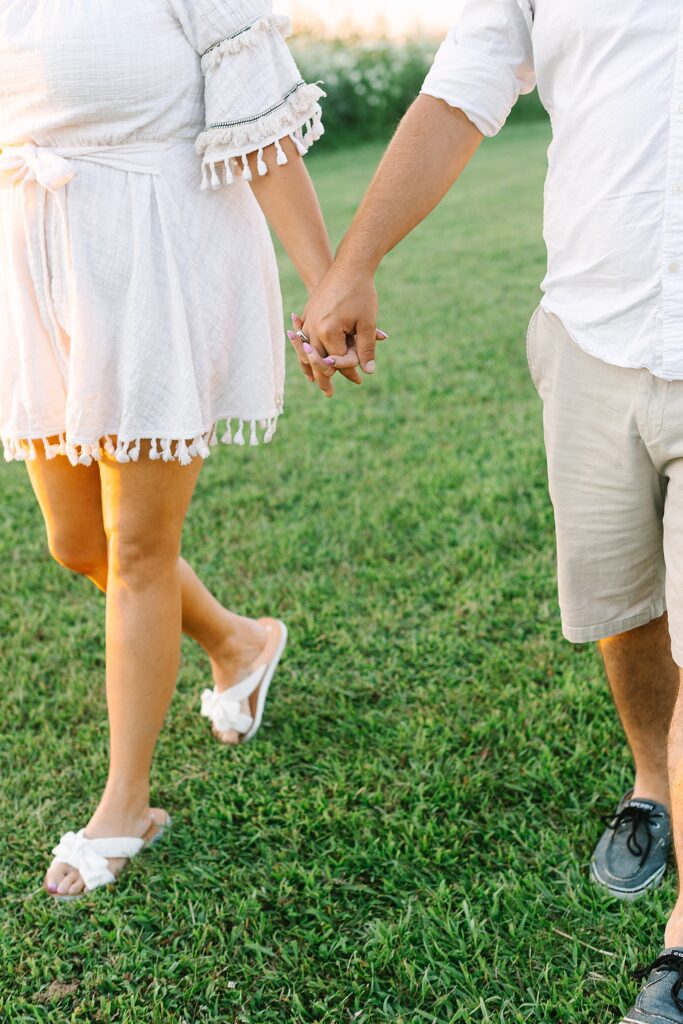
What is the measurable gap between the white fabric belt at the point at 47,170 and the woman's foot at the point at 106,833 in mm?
1109

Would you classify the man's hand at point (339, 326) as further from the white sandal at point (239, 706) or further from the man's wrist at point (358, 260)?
the white sandal at point (239, 706)

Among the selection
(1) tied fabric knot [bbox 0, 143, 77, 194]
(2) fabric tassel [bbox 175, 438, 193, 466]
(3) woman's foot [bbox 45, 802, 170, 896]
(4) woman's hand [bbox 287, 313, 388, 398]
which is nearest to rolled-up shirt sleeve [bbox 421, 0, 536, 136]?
(4) woman's hand [bbox 287, 313, 388, 398]

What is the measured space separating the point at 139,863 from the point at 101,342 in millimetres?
1150

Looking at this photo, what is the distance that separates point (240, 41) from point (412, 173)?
1.30 feet

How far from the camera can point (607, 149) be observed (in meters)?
1.72

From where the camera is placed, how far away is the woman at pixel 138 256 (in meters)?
1.99

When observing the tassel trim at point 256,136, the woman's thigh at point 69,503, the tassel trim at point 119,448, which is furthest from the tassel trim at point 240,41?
the woman's thigh at point 69,503

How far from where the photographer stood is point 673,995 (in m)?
1.68

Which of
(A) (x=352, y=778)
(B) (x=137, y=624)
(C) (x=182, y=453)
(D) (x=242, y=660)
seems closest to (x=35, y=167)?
(C) (x=182, y=453)

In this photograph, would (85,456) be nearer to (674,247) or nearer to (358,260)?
(358,260)

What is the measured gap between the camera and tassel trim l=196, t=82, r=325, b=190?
2018mm

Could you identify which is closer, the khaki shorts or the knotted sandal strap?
the khaki shorts

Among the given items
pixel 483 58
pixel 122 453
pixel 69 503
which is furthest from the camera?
pixel 69 503

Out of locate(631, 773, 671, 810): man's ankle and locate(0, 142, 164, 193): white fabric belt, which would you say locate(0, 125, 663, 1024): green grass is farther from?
locate(0, 142, 164, 193): white fabric belt
